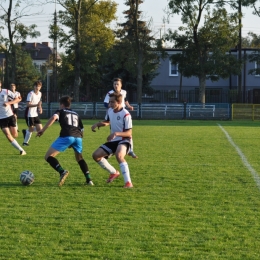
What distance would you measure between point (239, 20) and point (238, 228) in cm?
3883

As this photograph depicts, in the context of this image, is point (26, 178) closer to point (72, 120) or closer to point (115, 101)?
point (72, 120)

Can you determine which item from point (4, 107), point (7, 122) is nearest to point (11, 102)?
point (4, 107)

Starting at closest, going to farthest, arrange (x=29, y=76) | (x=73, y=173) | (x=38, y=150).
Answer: (x=73, y=173) < (x=38, y=150) < (x=29, y=76)

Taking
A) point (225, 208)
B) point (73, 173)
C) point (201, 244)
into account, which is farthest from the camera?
point (73, 173)

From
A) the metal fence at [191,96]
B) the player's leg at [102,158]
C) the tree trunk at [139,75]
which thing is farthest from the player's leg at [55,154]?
the metal fence at [191,96]

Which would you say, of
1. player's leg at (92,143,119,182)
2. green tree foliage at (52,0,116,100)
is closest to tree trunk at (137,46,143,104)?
green tree foliage at (52,0,116,100)

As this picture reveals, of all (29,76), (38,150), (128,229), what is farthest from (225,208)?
(29,76)

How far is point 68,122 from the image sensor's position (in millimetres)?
9398

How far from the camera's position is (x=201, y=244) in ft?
19.1

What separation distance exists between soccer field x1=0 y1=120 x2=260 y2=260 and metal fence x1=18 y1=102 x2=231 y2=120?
25337 millimetres

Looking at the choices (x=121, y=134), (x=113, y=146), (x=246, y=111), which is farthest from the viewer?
(x=246, y=111)

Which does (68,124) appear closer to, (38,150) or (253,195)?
(253,195)

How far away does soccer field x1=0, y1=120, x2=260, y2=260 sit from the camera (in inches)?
222

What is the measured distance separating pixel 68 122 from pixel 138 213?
269 centimetres
